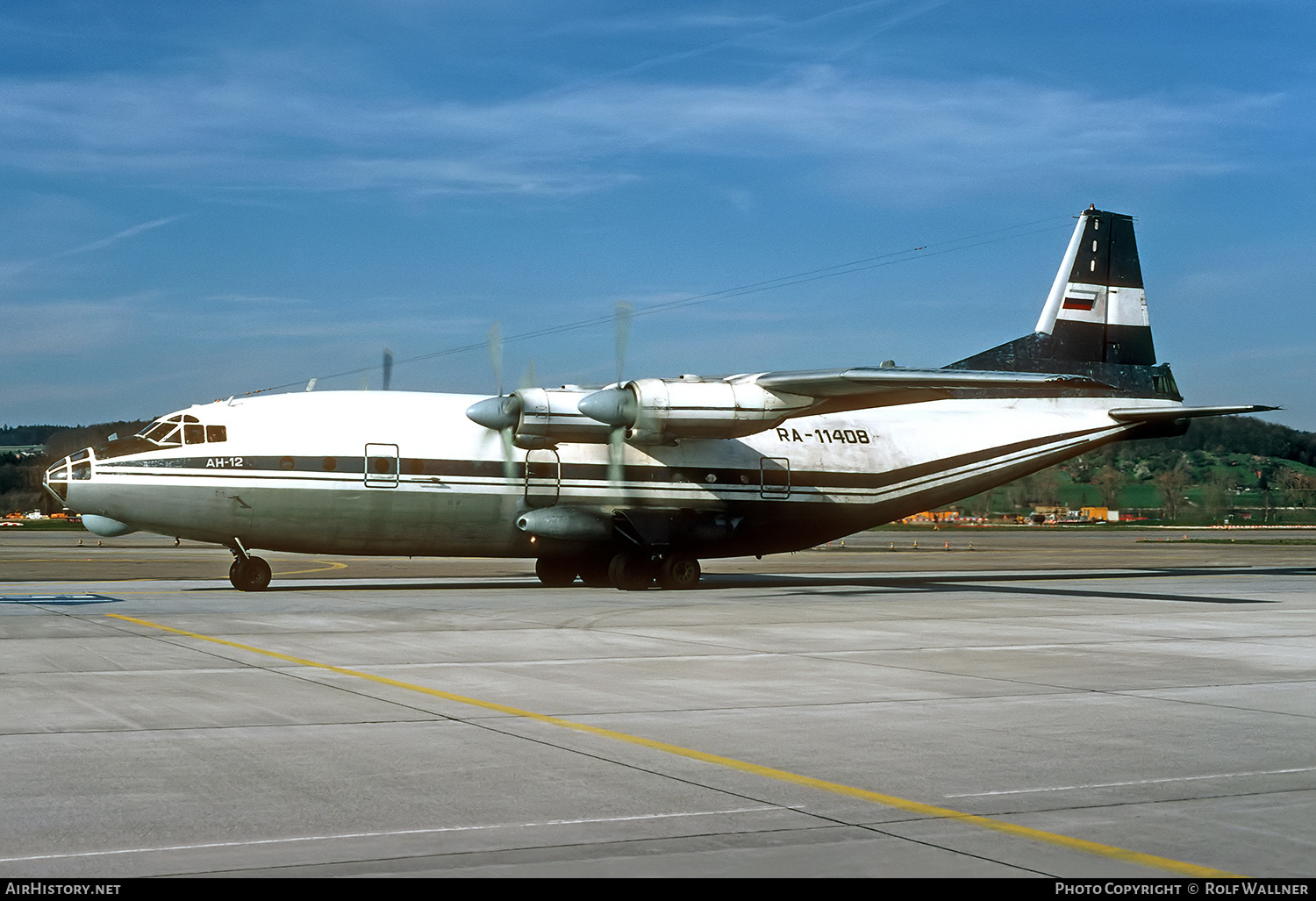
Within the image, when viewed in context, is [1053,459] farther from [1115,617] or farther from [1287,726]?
[1287,726]

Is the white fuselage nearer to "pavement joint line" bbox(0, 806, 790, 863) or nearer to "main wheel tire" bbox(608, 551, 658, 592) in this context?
"main wheel tire" bbox(608, 551, 658, 592)

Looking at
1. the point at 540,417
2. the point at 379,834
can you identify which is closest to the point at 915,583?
the point at 540,417

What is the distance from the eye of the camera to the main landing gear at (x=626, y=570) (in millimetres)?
29625

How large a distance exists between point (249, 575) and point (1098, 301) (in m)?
24.3

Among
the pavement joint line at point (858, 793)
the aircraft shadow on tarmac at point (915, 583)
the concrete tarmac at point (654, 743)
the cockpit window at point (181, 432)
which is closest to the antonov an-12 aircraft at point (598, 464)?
the cockpit window at point (181, 432)

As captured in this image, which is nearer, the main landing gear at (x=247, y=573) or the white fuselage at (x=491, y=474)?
the white fuselage at (x=491, y=474)

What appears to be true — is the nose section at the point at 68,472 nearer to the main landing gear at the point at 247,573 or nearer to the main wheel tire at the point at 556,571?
the main landing gear at the point at 247,573

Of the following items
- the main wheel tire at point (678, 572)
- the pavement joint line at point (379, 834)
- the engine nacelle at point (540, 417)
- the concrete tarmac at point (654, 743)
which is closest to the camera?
the pavement joint line at point (379, 834)

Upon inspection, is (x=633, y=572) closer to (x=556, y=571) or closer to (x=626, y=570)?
(x=626, y=570)

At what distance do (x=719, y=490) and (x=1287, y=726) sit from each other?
806 inches

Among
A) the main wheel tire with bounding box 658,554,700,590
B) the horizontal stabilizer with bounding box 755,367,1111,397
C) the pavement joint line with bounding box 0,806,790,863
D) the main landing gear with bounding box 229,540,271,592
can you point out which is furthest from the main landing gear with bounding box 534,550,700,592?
the pavement joint line with bounding box 0,806,790,863

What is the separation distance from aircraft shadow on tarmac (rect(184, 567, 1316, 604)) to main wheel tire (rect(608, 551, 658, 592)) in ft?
1.31

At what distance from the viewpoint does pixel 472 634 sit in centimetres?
1831

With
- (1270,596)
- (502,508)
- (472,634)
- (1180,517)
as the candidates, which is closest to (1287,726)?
(472,634)
